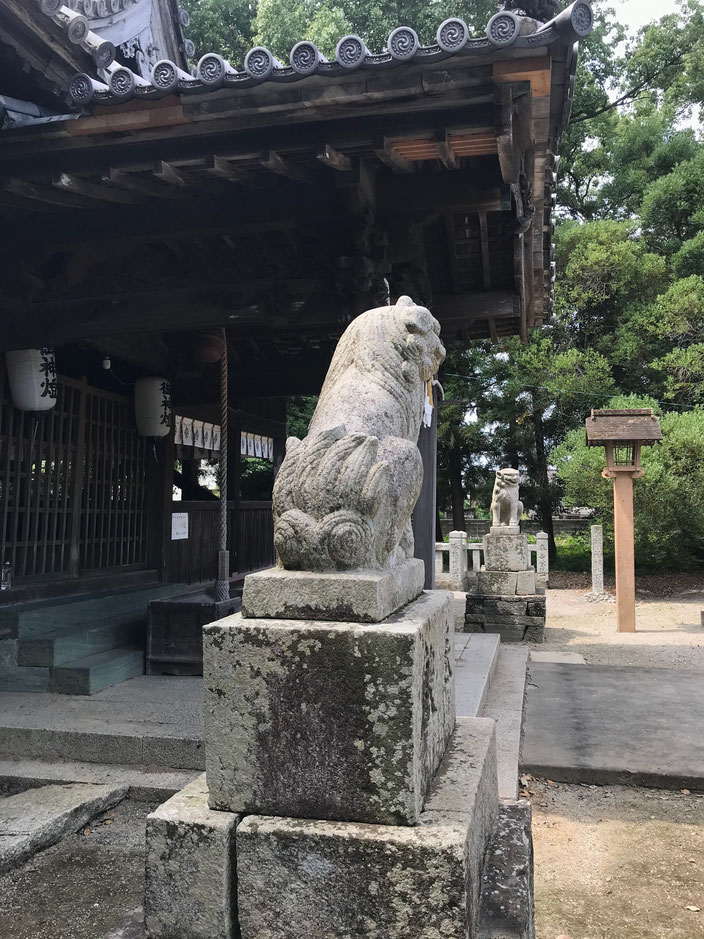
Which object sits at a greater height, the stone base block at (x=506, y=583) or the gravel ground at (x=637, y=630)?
the stone base block at (x=506, y=583)

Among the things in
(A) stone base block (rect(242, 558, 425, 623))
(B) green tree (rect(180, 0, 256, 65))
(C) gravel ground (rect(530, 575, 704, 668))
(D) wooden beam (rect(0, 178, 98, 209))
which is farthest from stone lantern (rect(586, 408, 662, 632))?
(B) green tree (rect(180, 0, 256, 65))

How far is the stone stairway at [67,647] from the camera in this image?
5387 millimetres

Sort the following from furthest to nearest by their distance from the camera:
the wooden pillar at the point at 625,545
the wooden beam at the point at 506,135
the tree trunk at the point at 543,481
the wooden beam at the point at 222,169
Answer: the tree trunk at the point at 543,481
the wooden pillar at the point at 625,545
the wooden beam at the point at 222,169
the wooden beam at the point at 506,135

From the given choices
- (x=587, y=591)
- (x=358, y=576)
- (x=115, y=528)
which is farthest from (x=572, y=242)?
(x=358, y=576)

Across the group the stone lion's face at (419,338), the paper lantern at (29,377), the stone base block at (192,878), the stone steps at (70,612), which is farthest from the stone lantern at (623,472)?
the stone base block at (192,878)

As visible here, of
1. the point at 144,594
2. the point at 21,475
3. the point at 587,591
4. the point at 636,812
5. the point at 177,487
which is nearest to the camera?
the point at 636,812

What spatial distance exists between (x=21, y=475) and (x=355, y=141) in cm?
425

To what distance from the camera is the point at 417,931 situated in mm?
1682

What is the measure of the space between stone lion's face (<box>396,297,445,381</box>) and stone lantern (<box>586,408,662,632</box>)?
10.0m

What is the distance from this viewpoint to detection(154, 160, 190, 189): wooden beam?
4.12 m

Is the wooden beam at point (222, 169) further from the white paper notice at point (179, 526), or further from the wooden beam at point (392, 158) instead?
the white paper notice at point (179, 526)

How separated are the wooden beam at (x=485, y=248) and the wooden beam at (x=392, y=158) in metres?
0.94

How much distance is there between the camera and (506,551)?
465 inches

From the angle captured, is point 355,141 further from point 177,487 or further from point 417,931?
point 177,487
